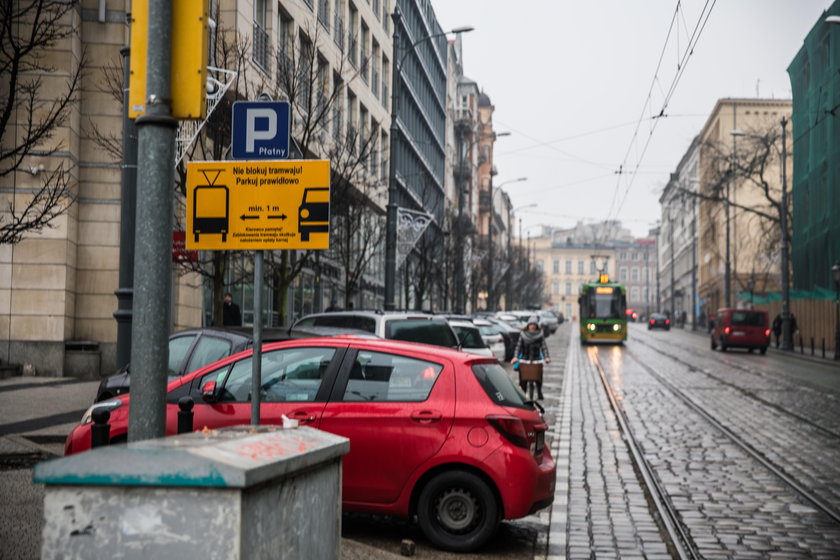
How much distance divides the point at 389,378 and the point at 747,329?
1525 inches

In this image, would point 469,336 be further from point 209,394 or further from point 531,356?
point 209,394

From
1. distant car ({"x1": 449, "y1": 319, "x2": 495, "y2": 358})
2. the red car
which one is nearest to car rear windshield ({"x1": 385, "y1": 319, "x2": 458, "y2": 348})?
distant car ({"x1": 449, "y1": 319, "x2": 495, "y2": 358})

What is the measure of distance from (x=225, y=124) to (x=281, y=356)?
11078mm

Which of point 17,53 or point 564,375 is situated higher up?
point 17,53

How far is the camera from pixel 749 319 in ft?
144

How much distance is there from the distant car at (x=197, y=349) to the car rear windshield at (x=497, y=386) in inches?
149

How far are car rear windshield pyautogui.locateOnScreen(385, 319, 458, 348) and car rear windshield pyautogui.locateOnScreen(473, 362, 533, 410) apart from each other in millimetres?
6699

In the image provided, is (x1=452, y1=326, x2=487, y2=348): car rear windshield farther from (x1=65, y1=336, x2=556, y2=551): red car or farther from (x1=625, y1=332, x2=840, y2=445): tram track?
(x1=65, y1=336, x2=556, y2=551): red car

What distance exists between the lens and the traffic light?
5.11 metres

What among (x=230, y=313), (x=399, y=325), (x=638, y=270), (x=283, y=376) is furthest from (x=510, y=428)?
(x=638, y=270)

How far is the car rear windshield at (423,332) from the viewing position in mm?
14848

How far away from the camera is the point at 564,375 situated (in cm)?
2847

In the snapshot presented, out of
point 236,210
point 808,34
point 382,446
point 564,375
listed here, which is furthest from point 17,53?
point 808,34

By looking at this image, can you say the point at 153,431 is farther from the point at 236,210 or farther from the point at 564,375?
the point at 564,375
